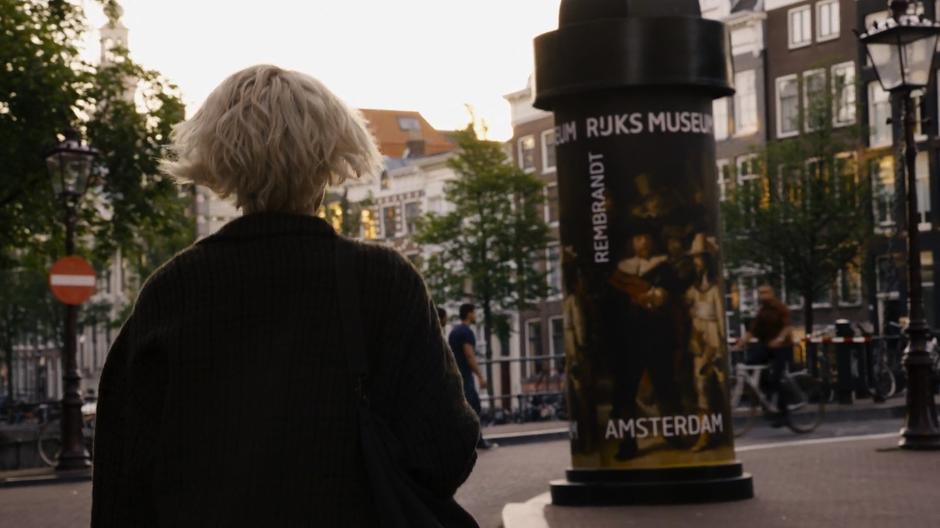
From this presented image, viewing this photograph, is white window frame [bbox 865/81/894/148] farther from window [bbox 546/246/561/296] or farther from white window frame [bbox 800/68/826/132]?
window [bbox 546/246/561/296]

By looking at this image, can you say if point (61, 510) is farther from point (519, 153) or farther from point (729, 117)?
point (519, 153)

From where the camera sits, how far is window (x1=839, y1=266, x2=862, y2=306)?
151ft

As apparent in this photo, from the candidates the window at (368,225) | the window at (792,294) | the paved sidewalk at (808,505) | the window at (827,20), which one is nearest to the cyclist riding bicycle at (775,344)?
the paved sidewalk at (808,505)

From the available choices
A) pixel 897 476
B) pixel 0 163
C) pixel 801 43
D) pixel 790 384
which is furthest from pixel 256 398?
pixel 801 43

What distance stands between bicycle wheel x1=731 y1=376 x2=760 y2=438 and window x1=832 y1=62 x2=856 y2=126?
22.1 m

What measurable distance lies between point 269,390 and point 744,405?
723 inches

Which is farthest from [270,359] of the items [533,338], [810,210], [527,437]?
[533,338]

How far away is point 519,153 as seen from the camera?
63.9 meters

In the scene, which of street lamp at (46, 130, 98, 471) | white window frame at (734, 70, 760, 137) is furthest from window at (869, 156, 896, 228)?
street lamp at (46, 130, 98, 471)

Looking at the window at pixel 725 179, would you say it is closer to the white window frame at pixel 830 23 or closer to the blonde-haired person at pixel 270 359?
the white window frame at pixel 830 23

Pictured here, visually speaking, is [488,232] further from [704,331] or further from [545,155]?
[704,331]

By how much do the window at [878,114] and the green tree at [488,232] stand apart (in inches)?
343

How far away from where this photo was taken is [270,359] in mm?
2916

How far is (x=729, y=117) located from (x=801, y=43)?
3661 millimetres
